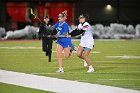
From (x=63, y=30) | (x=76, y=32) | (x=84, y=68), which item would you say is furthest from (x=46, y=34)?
(x=76, y=32)

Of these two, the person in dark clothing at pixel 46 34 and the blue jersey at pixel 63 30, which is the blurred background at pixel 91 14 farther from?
the blue jersey at pixel 63 30

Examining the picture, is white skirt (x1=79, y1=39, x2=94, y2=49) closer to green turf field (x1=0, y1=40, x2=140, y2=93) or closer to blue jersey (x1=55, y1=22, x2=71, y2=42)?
blue jersey (x1=55, y1=22, x2=71, y2=42)

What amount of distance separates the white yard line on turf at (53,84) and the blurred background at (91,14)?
77.3 ft

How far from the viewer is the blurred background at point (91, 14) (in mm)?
38938

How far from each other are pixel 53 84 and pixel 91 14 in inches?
1186

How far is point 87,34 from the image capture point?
54.9 ft

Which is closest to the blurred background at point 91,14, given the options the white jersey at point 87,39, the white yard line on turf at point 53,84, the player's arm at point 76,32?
the white jersey at point 87,39

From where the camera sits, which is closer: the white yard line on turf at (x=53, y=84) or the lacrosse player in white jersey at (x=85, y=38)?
the white yard line on turf at (x=53, y=84)

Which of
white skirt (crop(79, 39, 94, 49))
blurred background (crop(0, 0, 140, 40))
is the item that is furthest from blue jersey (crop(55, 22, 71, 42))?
blurred background (crop(0, 0, 140, 40))

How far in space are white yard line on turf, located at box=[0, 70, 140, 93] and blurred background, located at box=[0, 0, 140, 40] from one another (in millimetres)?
23557

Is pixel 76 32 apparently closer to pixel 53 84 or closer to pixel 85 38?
pixel 85 38

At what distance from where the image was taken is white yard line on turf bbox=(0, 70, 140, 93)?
1270cm

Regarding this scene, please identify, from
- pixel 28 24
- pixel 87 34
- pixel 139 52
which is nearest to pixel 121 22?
pixel 28 24

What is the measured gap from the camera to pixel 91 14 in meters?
43.6
